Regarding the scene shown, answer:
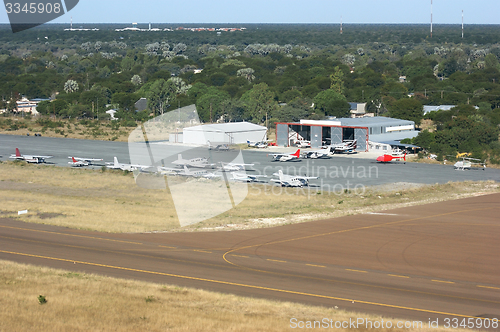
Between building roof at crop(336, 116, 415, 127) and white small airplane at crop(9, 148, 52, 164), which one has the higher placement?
building roof at crop(336, 116, 415, 127)

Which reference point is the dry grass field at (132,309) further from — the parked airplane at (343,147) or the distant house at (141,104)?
the distant house at (141,104)

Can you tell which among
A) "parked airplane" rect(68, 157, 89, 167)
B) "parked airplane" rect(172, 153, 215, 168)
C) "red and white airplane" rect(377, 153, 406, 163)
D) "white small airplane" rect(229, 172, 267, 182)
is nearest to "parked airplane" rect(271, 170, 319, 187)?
"white small airplane" rect(229, 172, 267, 182)

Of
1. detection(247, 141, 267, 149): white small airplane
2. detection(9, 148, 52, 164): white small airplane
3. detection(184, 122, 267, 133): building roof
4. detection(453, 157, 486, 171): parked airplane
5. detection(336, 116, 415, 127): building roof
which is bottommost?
detection(453, 157, 486, 171): parked airplane

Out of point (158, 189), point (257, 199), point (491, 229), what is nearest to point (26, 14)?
point (491, 229)

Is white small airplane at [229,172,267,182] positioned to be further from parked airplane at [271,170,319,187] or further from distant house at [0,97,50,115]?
distant house at [0,97,50,115]

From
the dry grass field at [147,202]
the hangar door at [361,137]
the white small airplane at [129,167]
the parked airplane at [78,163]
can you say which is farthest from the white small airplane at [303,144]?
the parked airplane at [78,163]

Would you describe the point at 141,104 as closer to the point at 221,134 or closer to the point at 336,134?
the point at 221,134
